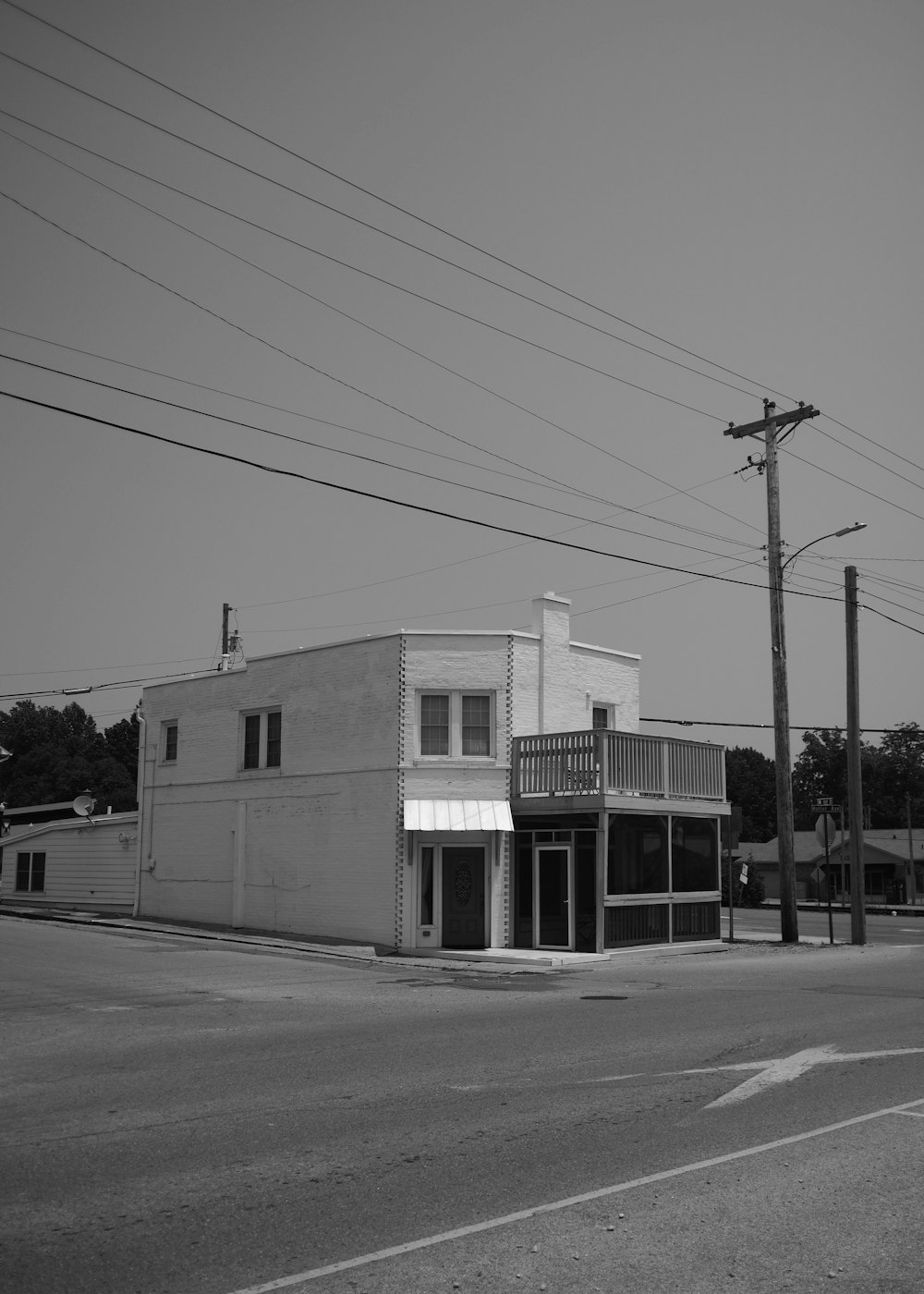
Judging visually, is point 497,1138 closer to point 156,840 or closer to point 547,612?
point 547,612

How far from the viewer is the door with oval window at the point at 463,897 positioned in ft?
91.6

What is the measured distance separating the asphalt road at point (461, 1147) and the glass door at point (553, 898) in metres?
11.9

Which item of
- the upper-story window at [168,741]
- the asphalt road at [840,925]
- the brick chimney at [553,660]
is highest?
the brick chimney at [553,660]

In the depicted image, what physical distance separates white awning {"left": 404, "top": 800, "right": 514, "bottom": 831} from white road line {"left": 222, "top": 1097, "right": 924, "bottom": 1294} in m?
18.9

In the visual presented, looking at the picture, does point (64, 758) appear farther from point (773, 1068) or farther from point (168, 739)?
point (773, 1068)

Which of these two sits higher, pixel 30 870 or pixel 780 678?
pixel 780 678

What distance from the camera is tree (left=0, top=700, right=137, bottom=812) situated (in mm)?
98188

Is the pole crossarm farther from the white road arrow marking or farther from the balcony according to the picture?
the white road arrow marking

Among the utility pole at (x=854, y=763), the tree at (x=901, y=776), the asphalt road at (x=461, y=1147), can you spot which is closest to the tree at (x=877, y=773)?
the tree at (x=901, y=776)

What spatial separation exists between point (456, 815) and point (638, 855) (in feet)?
14.2

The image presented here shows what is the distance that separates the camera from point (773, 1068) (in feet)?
34.7

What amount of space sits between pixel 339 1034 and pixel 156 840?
75.9 feet

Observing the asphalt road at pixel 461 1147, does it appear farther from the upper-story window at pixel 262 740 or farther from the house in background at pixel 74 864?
the house in background at pixel 74 864

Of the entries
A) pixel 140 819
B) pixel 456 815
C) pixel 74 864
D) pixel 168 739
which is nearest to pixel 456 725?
pixel 456 815
